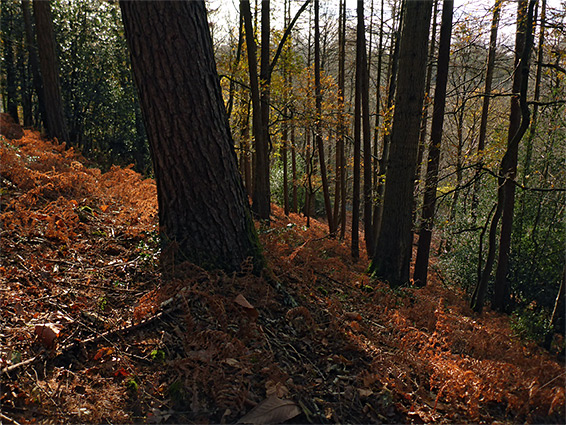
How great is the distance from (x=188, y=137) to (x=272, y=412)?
91.3 inches

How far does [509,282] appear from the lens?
934 cm

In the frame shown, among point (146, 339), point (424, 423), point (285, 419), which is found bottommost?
point (424, 423)

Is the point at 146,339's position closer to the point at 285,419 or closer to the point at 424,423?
the point at 285,419

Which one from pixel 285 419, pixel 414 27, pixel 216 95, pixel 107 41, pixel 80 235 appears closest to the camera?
pixel 285 419

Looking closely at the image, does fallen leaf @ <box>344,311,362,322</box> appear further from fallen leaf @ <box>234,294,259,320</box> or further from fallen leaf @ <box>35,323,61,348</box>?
fallen leaf @ <box>35,323,61,348</box>

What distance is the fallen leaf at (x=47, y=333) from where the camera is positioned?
239 centimetres

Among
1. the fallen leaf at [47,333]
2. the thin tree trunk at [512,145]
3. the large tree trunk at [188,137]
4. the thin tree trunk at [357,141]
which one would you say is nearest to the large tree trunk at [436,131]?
the thin tree trunk at [512,145]

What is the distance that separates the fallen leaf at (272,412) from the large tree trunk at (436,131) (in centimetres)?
571

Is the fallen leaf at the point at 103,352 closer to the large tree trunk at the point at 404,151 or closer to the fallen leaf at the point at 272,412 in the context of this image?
the fallen leaf at the point at 272,412

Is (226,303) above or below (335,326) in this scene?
above

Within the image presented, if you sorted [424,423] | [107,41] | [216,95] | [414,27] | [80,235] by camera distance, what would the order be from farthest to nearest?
1. [107,41]
2. [414,27]
3. [80,235]
4. [216,95]
5. [424,423]

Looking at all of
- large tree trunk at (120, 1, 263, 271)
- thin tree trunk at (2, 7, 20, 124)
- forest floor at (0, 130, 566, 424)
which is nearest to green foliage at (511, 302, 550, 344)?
forest floor at (0, 130, 566, 424)

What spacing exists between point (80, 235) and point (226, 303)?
1.82 m

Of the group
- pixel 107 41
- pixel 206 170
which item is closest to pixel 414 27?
pixel 206 170
